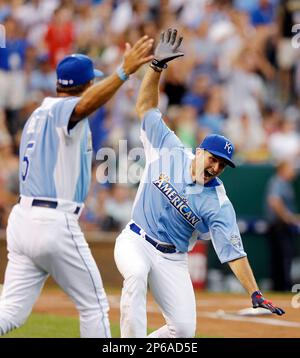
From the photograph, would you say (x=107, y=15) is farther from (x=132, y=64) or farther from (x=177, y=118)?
(x=132, y=64)

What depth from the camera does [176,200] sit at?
27.7ft

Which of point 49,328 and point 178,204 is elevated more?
point 178,204

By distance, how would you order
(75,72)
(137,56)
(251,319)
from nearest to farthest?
(137,56), (75,72), (251,319)

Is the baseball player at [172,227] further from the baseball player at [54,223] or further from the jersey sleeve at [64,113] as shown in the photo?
the jersey sleeve at [64,113]

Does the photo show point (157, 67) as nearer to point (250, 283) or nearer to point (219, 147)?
point (219, 147)

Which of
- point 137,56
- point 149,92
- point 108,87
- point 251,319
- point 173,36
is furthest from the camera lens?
point 251,319

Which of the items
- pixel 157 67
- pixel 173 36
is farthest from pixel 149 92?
pixel 173 36

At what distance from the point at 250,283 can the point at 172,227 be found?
801 mm

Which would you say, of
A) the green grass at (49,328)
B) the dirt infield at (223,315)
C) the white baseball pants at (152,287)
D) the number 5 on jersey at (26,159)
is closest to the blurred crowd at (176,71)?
the dirt infield at (223,315)

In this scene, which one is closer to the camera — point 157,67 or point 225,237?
point 225,237

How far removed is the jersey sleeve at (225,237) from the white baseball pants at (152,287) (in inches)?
14.6

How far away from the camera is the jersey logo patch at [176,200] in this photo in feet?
27.6

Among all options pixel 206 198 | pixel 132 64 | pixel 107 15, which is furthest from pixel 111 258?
pixel 132 64

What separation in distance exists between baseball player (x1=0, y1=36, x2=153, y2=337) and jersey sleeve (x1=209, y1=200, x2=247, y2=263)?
1.11 meters
